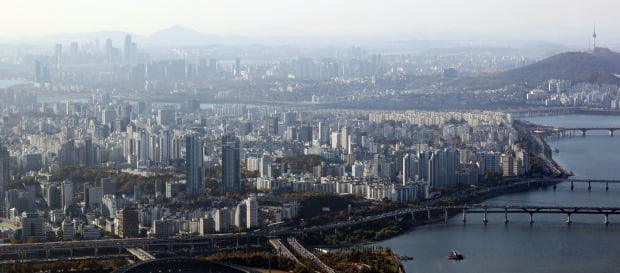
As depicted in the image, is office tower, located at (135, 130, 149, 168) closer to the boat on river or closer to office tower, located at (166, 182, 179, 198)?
office tower, located at (166, 182, 179, 198)

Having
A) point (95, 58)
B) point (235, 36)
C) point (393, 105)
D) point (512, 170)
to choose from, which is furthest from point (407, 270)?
point (235, 36)

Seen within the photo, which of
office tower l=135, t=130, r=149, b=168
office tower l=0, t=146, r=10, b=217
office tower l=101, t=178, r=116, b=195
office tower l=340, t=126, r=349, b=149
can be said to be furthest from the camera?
office tower l=340, t=126, r=349, b=149

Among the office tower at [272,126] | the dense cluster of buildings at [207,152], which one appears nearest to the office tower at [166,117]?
the dense cluster of buildings at [207,152]

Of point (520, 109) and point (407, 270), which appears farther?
point (520, 109)

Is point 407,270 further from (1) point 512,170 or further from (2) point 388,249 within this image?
(1) point 512,170

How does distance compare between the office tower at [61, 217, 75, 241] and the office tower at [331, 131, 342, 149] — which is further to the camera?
the office tower at [331, 131, 342, 149]

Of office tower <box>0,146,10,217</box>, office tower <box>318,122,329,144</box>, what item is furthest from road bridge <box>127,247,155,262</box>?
office tower <box>318,122,329,144</box>

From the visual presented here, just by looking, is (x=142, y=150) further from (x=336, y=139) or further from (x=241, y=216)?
(x=241, y=216)
